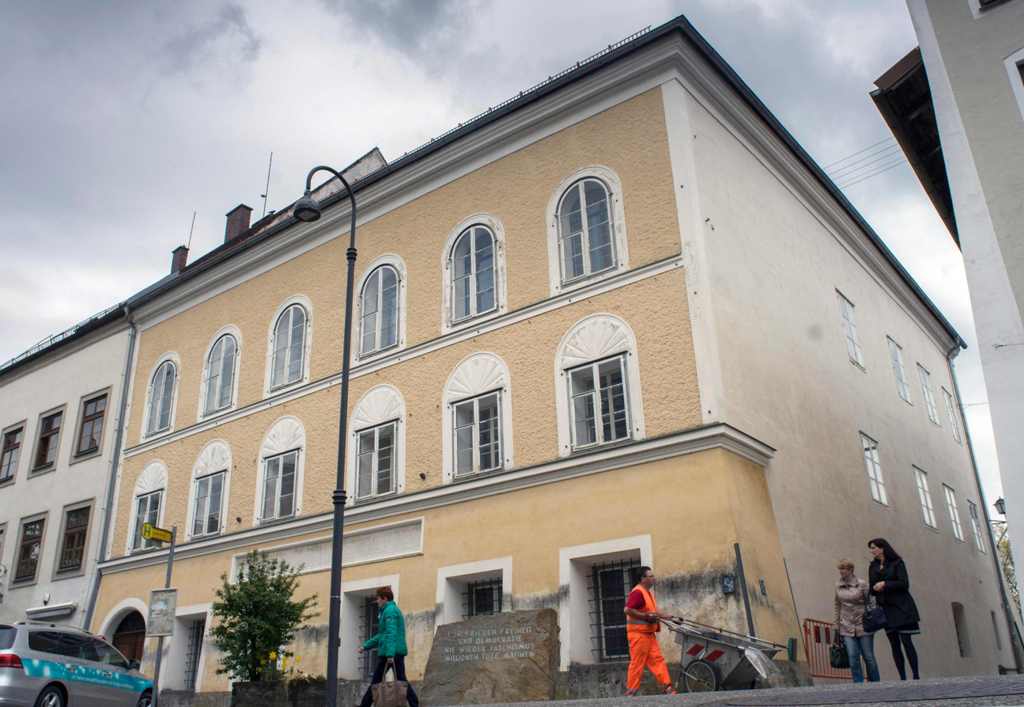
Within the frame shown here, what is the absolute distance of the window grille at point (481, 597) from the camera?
16797 mm

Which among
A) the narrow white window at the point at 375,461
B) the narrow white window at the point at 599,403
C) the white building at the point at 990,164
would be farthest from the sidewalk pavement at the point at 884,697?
the narrow white window at the point at 375,461

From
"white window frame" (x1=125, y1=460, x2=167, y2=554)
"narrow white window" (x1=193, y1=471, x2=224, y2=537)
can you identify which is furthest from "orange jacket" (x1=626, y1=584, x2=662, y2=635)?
"white window frame" (x1=125, y1=460, x2=167, y2=554)

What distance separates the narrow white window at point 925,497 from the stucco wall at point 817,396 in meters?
0.41

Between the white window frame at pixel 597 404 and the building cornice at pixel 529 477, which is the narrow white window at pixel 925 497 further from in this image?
the white window frame at pixel 597 404

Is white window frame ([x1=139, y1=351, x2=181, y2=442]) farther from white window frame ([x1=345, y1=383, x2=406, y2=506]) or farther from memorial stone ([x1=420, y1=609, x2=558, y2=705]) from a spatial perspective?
memorial stone ([x1=420, y1=609, x2=558, y2=705])

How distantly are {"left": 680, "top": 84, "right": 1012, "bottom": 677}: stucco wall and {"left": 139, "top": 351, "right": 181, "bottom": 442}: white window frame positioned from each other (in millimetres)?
15853

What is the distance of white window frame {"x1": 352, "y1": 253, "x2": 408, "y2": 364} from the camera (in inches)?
796

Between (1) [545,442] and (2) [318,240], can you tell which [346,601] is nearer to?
(1) [545,442]

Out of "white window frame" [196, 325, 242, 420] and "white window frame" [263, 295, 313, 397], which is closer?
"white window frame" [263, 295, 313, 397]

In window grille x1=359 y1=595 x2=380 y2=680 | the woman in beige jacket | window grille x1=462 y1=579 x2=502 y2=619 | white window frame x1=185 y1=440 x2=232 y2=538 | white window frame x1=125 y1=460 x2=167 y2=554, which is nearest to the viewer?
the woman in beige jacket

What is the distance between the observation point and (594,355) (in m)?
16.6

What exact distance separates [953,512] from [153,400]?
22963 mm

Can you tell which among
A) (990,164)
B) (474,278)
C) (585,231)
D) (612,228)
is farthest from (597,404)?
(990,164)

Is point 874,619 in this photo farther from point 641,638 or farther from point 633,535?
point 633,535
